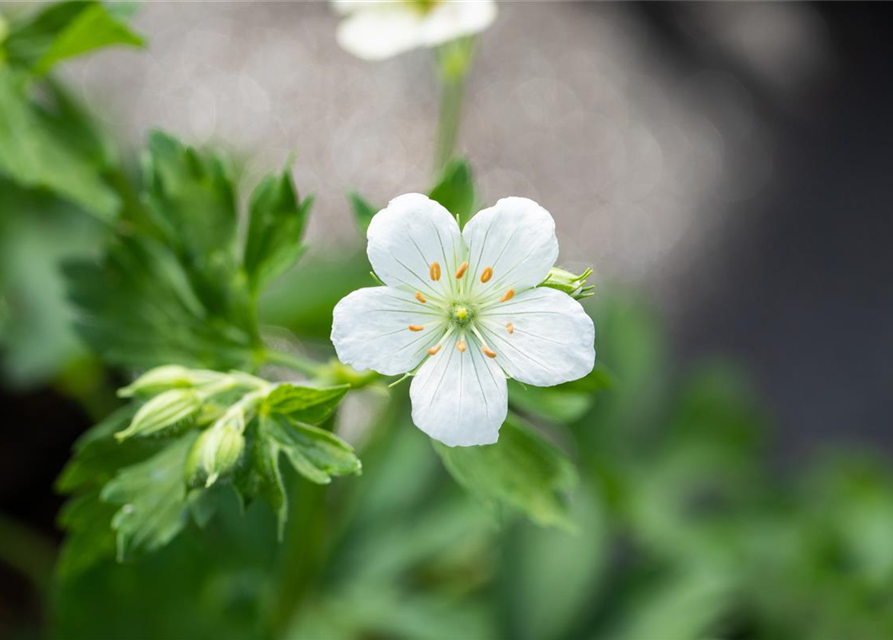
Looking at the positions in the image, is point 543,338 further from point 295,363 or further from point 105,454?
point 105,454

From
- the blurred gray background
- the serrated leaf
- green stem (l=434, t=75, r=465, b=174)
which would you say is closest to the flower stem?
green stem (l=434, t=75, r=465, b=174)

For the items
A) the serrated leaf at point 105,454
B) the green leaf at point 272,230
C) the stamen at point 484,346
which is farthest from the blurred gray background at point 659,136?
the stamen at point 484,346

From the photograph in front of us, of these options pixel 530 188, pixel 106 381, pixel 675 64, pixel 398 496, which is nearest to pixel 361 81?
pixel 530 188

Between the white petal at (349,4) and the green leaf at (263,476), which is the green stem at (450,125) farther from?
the green leaf at (263,476)

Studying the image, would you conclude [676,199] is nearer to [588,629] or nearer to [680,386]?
[680,386]

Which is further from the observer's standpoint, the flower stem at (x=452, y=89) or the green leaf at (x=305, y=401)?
the flower stem at (x=452, y=89)

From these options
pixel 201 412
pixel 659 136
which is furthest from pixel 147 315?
pixel 659 136

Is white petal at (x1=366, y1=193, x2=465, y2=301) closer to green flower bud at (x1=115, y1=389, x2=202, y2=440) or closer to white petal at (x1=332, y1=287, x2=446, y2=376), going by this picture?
white petal at (x1=332, y1=287, x2=446, y2=376)
